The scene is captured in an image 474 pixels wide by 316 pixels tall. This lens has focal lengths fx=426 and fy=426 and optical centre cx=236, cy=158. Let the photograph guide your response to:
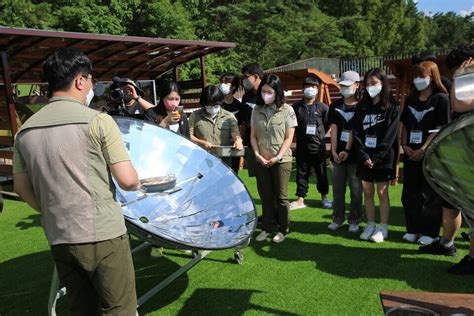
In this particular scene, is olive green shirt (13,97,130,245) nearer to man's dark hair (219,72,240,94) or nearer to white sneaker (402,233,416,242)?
white sneaker (402,233,416,242)

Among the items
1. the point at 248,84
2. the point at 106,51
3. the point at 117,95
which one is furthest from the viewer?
the point at 106,51

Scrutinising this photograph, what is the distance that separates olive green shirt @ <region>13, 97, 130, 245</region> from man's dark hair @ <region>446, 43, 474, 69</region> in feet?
9.95

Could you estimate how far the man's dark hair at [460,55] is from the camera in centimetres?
365

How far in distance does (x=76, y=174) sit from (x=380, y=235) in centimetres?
371

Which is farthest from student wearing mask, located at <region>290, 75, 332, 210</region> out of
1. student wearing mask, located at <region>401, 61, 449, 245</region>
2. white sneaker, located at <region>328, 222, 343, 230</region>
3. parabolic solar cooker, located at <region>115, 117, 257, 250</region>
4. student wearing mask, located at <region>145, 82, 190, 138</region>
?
parabolic solar cooker, located at <region>115, 117, 257, 250</region>

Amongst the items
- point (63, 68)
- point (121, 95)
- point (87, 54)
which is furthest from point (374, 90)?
point (87, 54)

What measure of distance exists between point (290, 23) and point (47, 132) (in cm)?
2788

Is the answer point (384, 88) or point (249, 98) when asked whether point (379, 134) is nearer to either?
point (384, 88)

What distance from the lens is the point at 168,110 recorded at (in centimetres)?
451

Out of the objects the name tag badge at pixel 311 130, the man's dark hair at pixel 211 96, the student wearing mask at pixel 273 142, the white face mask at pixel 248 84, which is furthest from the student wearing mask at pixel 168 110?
the name tag badge at pixel 311 130

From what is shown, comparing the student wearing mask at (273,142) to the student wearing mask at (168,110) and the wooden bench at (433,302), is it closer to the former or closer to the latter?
the student wearing mask at (168,110)

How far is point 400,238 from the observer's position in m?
4.93

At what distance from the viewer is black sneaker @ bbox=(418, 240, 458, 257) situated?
170 inches

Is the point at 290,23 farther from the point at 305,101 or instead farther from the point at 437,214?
the point at 437,214
